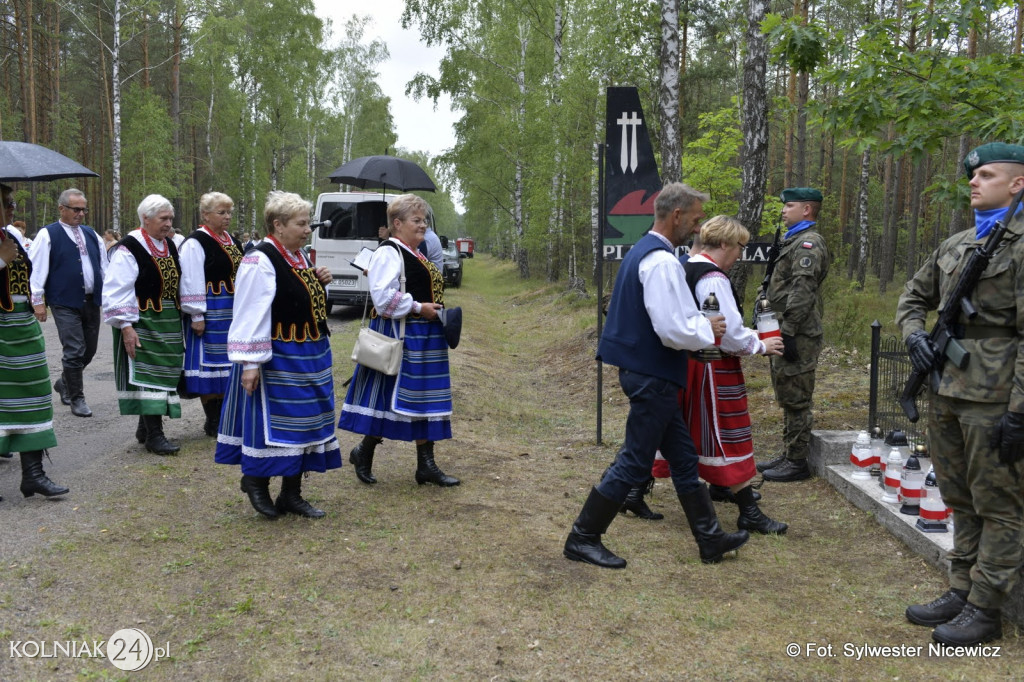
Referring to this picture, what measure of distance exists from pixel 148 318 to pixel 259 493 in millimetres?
2139

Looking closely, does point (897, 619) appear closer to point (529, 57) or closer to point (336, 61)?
point (529, 57)

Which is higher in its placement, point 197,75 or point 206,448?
point 197,75

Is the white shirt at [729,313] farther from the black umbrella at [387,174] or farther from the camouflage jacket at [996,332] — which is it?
the black umbrella at [387,174]

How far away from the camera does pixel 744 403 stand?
4629 mm

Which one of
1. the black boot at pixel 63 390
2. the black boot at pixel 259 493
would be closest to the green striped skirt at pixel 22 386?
the black boot at pixel 259 493

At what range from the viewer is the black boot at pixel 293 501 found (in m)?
4.86

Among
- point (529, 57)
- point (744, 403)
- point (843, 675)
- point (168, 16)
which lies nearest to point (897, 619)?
point (843, 675)

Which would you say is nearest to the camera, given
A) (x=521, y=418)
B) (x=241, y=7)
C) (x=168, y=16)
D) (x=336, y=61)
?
(x=521, y=418)

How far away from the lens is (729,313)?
424 cm

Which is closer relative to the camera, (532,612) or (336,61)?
(532,612)

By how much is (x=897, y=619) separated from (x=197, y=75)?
1336 inches

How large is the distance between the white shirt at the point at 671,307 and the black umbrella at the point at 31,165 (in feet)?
11.8

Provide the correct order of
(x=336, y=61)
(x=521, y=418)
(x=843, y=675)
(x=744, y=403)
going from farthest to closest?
1. (x=336, y=61)
2. (x=521, y=418)
3. (x=744, y=403)
4. (x=843, y=675)

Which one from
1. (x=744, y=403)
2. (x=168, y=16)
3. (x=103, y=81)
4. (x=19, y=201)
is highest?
(x=168, y=16)
